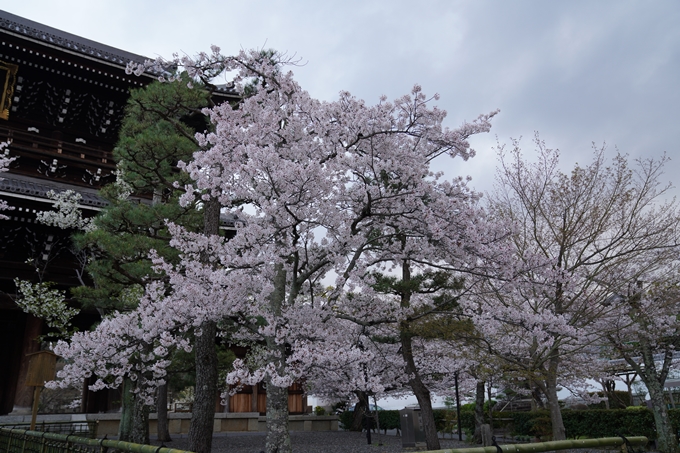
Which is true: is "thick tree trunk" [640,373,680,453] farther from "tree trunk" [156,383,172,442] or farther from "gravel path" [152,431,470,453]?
"tree trunk" [156,383,172,442]

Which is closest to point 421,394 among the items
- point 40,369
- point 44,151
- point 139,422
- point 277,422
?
point 277,422

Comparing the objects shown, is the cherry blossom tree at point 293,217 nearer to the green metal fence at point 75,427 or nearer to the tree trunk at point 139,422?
the tree trunk at point 139,422

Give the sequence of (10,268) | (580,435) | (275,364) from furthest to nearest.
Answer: (580,435) < (10,268) < (275,364)

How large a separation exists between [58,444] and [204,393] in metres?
5.60

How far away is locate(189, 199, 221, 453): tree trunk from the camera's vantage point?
9.53m

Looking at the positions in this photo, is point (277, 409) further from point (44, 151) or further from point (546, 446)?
point (44, 151)

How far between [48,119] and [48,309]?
8.90 meters

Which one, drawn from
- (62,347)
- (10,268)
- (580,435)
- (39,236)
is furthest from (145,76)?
(580,435)

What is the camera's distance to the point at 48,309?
12.6 meters

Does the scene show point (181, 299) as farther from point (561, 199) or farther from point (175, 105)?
point (561, 199)

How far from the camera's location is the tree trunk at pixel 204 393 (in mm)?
9531

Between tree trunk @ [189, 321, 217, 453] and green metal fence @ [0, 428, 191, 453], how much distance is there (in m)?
3.61

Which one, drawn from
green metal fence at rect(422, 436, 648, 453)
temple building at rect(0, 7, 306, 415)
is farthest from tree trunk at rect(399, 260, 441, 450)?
green metal fence at rect(422, 436, 648, 453)

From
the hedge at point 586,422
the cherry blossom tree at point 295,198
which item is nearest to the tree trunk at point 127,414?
the cherry blossom tree at point 295,198
